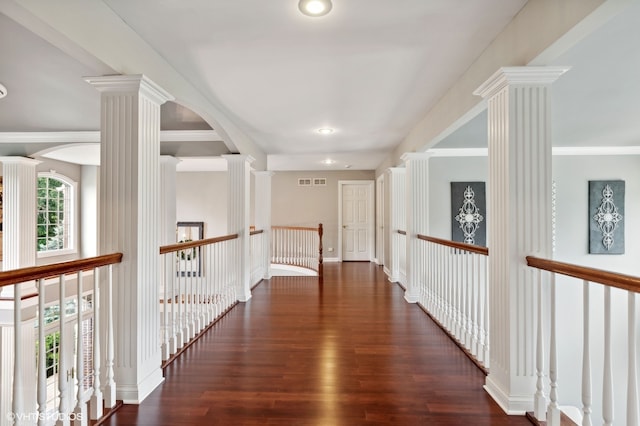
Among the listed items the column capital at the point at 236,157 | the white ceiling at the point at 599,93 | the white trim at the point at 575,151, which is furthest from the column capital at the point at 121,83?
the white trim at the point at 575,151

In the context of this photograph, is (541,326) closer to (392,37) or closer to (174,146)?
(392,37)

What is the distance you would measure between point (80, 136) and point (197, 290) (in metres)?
3.40

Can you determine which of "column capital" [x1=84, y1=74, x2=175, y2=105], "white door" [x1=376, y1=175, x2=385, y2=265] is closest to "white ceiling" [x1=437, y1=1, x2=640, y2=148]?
"white door" [x1=376, y1=175, x2=385, y2=265]

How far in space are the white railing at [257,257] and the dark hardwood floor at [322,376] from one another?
168cm

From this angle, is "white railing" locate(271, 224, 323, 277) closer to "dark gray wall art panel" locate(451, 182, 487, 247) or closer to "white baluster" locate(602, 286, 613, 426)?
"dark gray wall art panel" locate(451, 182, 487, 247)

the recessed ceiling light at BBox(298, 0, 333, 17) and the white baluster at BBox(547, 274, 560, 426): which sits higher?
the recessed ceiling light at BBox(298, 0, 333, 17)

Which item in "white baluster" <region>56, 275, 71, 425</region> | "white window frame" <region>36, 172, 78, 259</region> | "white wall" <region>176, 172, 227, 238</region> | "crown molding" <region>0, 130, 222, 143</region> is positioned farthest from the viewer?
"white wall" <region>176, 172, 227, 238</region>

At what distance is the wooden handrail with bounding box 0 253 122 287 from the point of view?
1.37 metres

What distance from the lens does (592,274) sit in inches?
58.8

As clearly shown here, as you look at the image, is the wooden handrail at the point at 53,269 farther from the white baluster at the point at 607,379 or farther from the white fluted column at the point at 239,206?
the white fluted column at the point at 239,206

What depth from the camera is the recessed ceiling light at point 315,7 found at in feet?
6.15

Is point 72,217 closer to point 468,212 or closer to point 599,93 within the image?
point 468,212

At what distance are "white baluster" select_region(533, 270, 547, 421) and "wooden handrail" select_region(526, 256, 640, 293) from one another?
0.11 m

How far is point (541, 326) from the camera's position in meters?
1.96
